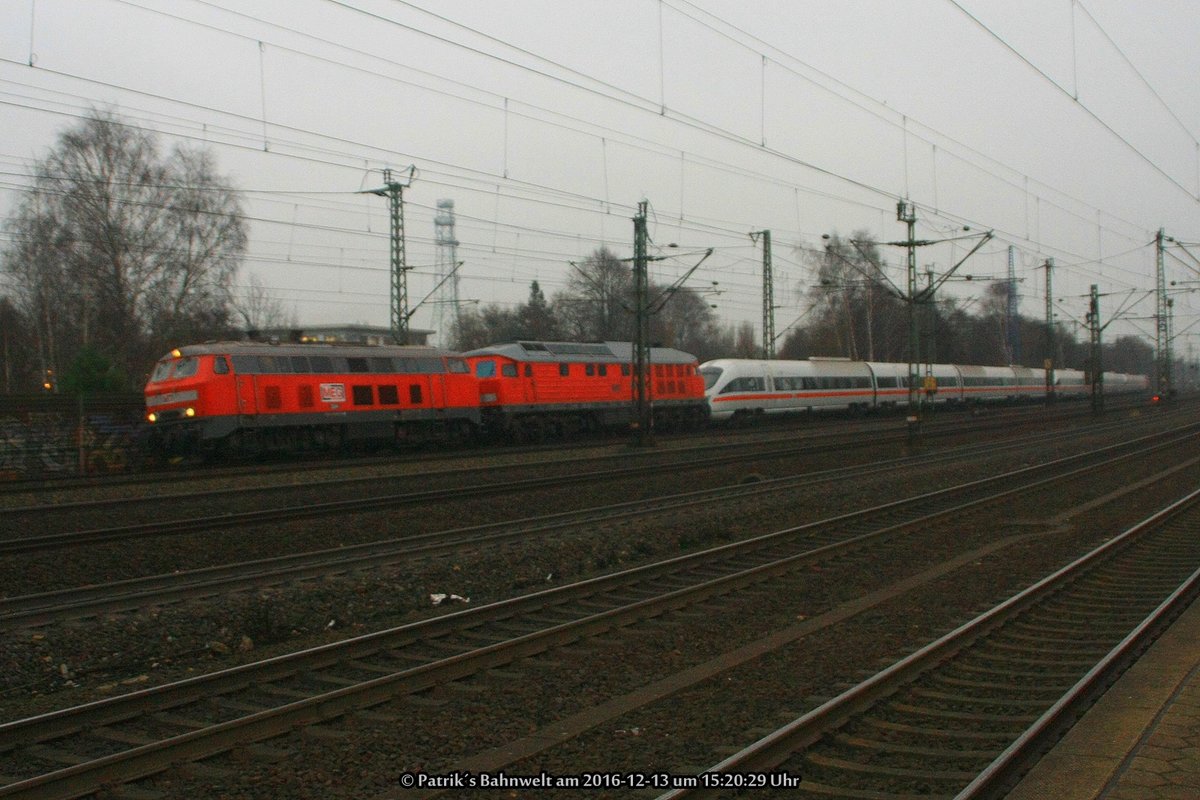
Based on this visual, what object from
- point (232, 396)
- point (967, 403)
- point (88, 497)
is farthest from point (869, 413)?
point (88, 497)

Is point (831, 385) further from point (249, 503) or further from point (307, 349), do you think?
point (249, 503)

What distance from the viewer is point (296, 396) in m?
25.3

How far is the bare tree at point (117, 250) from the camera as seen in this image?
39.3m

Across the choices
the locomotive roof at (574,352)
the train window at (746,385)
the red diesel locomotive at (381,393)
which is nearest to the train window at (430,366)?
the red diesel locomotive at (381,393)

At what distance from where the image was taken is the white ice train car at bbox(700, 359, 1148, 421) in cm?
4197

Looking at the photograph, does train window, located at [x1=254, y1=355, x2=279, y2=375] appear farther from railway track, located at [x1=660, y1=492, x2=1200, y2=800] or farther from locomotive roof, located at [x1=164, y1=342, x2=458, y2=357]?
railway track, located at [x1=660, y1=492, x2=1200, y2=800]

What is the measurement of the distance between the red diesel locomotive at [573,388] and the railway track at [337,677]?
20.4m

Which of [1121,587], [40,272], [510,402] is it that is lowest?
[1121,587]

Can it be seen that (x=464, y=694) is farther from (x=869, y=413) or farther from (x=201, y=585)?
(x=869, y=413)

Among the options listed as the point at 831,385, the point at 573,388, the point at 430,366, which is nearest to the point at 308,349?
the point at 430,366

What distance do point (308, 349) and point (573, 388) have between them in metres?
11.0

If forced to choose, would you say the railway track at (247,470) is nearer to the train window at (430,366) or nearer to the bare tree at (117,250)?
the train window at (430,366)

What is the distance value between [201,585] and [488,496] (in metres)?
8.10

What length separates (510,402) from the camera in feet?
107
